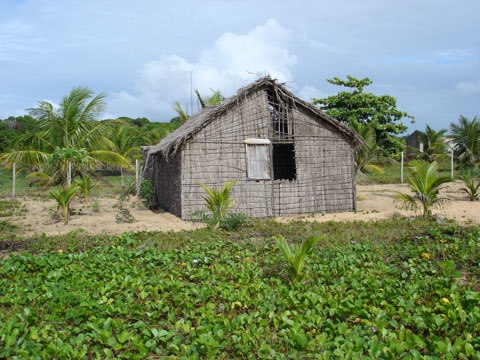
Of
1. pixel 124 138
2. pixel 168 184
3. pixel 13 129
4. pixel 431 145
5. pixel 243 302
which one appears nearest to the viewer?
pixel 243 302

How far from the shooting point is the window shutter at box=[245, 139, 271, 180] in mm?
10578

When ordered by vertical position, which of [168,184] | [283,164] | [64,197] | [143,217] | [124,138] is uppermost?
[124,138]

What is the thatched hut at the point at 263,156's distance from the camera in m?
10.2

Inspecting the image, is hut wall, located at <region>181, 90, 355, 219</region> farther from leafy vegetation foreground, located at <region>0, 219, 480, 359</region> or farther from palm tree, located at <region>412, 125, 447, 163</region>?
palm tree, located at <region>412, 125, 447, 163</region>

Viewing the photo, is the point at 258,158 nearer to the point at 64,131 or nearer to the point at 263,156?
the point at 263,156

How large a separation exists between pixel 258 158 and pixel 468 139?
14.5 meters

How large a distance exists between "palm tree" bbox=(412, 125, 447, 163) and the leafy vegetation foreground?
16.9 m

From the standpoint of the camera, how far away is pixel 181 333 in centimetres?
373

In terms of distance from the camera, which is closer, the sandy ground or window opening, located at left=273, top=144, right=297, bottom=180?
the sandy ground

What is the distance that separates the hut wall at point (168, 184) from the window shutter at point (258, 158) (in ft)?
5.65


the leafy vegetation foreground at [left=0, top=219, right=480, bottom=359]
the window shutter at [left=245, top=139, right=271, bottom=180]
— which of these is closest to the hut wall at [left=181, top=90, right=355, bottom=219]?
the window shutter at [left=245, top=139, right=271, bottom=180]

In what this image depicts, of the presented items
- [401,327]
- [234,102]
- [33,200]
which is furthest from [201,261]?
[33,200]

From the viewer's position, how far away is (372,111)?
81.6 ft

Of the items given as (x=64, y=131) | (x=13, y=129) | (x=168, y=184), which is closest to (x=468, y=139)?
(x=168, y=184)
